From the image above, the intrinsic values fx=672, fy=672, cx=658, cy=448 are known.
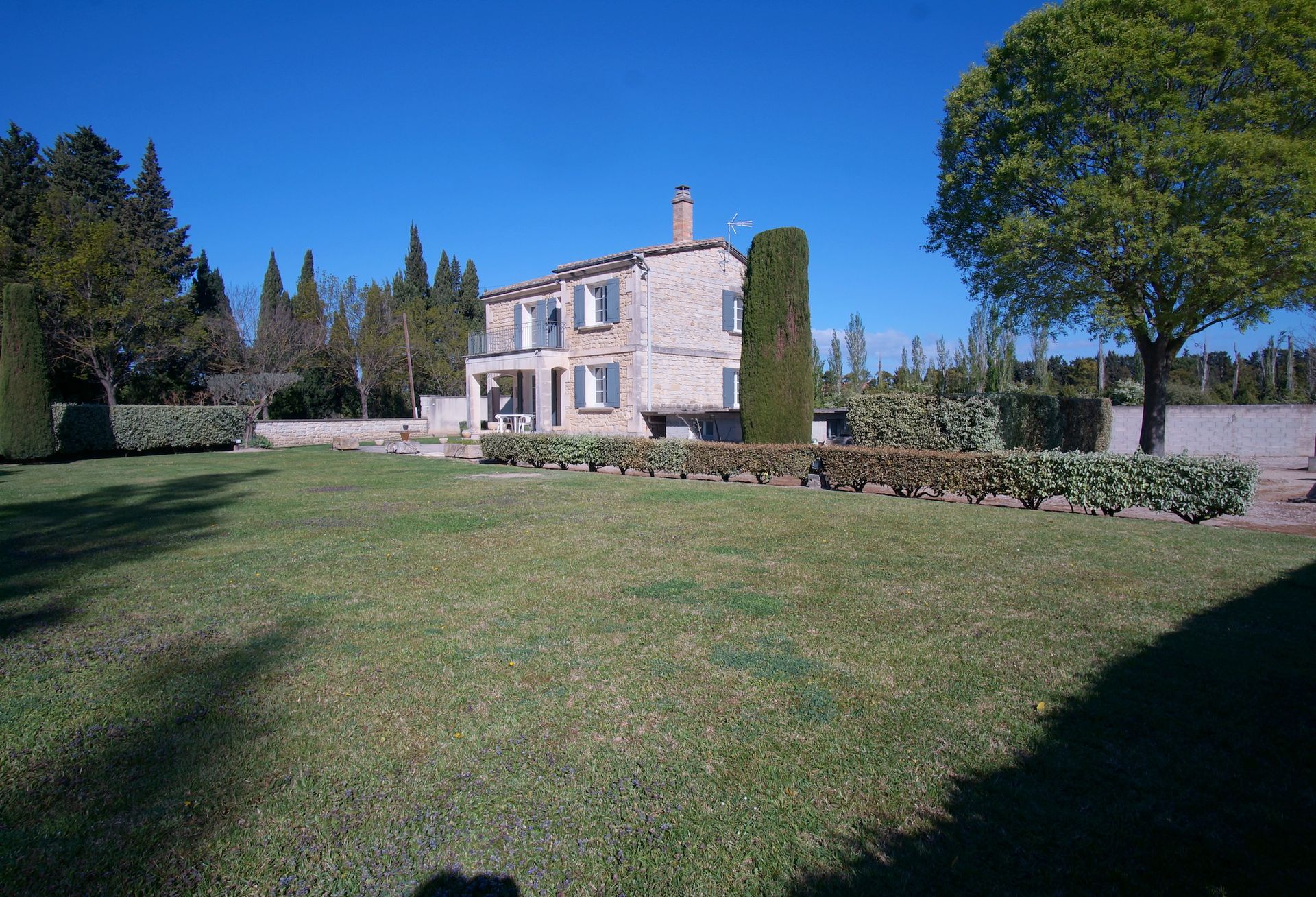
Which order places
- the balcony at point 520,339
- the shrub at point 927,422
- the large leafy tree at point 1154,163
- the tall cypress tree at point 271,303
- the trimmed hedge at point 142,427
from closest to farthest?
the large leafy tree at point 1154,163
the shrub at point 927,422
the trimmed hedge at point 142,427
the balcony at point 520,339
the tall cypress tree at point 271,303

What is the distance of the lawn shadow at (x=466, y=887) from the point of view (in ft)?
7.66

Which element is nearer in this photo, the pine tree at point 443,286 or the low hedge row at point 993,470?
the low hedge row at point 993,470

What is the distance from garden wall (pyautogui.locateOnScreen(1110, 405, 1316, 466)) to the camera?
23.2 metres

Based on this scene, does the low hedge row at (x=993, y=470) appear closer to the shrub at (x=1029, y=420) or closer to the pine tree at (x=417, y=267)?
the shrub at (x=1029, y=420)

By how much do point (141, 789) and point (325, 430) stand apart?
32026 mm

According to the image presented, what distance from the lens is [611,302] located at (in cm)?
2406

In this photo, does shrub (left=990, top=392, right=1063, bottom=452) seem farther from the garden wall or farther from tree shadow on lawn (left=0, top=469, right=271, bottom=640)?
tree shadow on lawn (left=0, top=469, right=271, bottom=640)

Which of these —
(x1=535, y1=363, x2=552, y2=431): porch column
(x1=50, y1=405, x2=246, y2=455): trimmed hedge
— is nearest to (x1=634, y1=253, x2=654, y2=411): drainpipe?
(x1=535, y1=363, x2=552, y2=431): porch column

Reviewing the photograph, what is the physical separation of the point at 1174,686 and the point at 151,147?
4911 centimetres

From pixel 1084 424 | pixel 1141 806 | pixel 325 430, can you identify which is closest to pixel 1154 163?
pixel 1084 424

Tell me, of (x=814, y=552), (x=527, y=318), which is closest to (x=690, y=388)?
(x=527, y=318)

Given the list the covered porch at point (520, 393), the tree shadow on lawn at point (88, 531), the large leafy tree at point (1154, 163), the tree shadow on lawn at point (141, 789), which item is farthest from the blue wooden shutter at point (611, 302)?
the tree shadow on lawn at point (141, 789)

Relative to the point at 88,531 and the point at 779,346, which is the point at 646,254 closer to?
the point at 779,346

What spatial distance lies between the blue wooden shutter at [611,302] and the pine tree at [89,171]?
85.5ft
